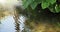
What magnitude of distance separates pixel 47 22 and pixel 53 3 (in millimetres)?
476

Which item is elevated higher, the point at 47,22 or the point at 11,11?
the point at 11,11

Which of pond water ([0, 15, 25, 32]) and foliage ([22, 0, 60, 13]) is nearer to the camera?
foliage ([22, 0, 60, 13])

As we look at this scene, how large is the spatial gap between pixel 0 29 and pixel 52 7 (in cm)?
97

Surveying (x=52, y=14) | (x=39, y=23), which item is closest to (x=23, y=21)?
(x=39, y=23)

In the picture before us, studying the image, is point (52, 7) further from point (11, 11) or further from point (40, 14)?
point (11, 11)

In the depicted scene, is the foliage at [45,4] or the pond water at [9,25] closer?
the foliage at [45,4]

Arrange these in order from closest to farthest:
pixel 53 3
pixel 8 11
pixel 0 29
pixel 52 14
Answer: pixel 53 3 < pixel 0 29 < pixel 52 14 < pixel 8 11

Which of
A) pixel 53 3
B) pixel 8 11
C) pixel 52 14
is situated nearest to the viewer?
pixel 53 3

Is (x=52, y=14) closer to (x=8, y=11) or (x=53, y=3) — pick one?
(x=53, y=3)

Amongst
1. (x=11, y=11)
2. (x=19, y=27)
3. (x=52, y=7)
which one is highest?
(x=11, y=11)

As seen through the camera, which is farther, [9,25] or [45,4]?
[9,25]

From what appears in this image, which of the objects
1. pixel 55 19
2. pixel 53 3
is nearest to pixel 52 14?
pixel 55 19

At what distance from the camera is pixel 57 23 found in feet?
12.2

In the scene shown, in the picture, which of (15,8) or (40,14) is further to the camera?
(15,8)
